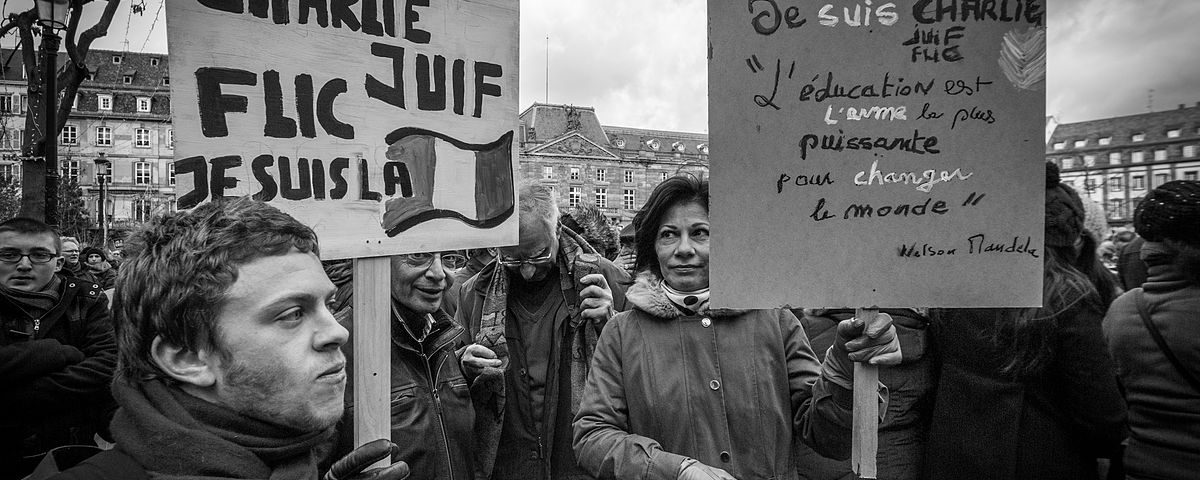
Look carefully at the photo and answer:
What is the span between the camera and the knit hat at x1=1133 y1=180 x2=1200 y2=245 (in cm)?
235

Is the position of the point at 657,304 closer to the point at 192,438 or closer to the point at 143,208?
the point at 192,438

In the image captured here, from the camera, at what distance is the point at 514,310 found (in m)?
3.29

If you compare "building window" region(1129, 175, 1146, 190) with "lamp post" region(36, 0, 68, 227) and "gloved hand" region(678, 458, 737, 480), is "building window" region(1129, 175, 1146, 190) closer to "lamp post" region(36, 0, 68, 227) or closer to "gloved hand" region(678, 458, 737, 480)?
"gloved hand" region(678, 458, 737, 480)

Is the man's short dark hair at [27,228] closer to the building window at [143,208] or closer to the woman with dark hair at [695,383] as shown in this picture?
the building window at [143,208]

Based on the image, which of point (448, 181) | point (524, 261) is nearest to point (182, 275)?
point (448, 181)

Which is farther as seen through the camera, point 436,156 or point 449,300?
point 449,300

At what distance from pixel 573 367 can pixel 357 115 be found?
5.48 feet

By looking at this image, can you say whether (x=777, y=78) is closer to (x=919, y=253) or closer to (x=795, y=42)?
(x=795, y=42)

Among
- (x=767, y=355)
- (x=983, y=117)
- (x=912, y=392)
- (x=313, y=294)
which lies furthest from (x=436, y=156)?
(x=912, y=392)

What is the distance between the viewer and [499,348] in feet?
9.99

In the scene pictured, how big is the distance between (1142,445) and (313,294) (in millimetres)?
2784

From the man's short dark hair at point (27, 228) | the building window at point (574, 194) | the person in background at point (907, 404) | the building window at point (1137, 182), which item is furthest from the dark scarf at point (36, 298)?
the building window at point (574, 194)

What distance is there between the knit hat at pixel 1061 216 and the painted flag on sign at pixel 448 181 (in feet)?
6.69

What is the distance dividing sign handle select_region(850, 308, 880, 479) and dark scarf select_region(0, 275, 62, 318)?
13.3 feet
